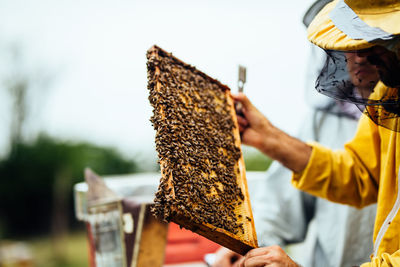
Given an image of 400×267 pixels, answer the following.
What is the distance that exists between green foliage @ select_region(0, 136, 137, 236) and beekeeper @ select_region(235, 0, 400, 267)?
6.71 m

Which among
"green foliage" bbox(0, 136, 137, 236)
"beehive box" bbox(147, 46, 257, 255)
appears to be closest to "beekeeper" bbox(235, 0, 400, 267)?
"beehive box" bbox(147, 46, 257, 255)

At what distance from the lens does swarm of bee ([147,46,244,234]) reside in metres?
1.33

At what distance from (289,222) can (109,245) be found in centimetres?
163

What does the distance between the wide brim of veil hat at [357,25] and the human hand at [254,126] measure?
32.4 inches

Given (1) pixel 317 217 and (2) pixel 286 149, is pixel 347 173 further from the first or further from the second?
(1) pixel 317 217

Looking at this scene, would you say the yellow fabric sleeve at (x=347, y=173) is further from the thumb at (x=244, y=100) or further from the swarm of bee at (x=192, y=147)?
the swarm of bee at (x=192, y=147)

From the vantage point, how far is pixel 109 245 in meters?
2.00

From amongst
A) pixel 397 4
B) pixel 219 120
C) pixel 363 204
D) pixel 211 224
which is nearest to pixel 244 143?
pixel 219 120

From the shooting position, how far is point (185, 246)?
2.72 meters

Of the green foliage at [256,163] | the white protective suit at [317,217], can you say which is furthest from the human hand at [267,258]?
the green foliage at [256,163]

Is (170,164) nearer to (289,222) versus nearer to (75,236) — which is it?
(289,222)

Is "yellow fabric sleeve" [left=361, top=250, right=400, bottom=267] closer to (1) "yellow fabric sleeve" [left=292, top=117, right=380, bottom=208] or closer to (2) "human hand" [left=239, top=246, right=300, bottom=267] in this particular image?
(2) "human hand" [left=239, top=246, right=300, bottom=267]

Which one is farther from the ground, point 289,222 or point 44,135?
point 44,135

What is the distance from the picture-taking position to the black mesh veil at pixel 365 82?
1.37 m
